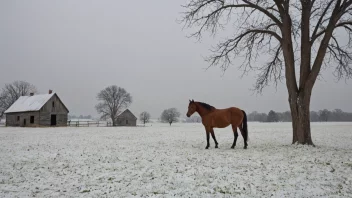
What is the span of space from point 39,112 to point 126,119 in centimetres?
2776

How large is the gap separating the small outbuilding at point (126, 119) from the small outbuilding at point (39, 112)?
816 inches

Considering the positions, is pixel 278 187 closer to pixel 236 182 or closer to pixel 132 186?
pixel 236 182

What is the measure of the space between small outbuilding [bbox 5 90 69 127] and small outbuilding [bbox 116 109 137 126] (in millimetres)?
20719

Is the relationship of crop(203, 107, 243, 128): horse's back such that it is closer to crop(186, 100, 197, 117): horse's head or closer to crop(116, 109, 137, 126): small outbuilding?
crop(186, 100, 197, 117): horse's head

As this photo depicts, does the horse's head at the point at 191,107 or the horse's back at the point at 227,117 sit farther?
the horse's head at the point at 191,107

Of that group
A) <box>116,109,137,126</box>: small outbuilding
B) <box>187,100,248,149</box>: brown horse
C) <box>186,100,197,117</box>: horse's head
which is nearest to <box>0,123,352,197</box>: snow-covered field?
<box>187,100,248,149</box>: brown horse

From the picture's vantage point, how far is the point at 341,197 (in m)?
→ 5.04

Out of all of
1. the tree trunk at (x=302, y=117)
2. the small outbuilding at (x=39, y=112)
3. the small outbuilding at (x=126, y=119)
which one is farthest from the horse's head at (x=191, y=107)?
the small outbuilding at (x=126, y=119)

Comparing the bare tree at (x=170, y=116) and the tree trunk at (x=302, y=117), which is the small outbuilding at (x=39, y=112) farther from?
the tree trunk at (x=302, y=117)

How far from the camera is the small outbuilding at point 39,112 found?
4594 centimetres

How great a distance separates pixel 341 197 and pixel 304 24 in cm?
992

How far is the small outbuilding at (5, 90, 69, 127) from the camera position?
45.9 meters

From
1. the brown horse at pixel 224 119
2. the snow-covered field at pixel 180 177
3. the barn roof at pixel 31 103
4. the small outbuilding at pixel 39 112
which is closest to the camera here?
the snow-covered field at pixel 180 177

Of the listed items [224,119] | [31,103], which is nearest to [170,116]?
[31,103]
